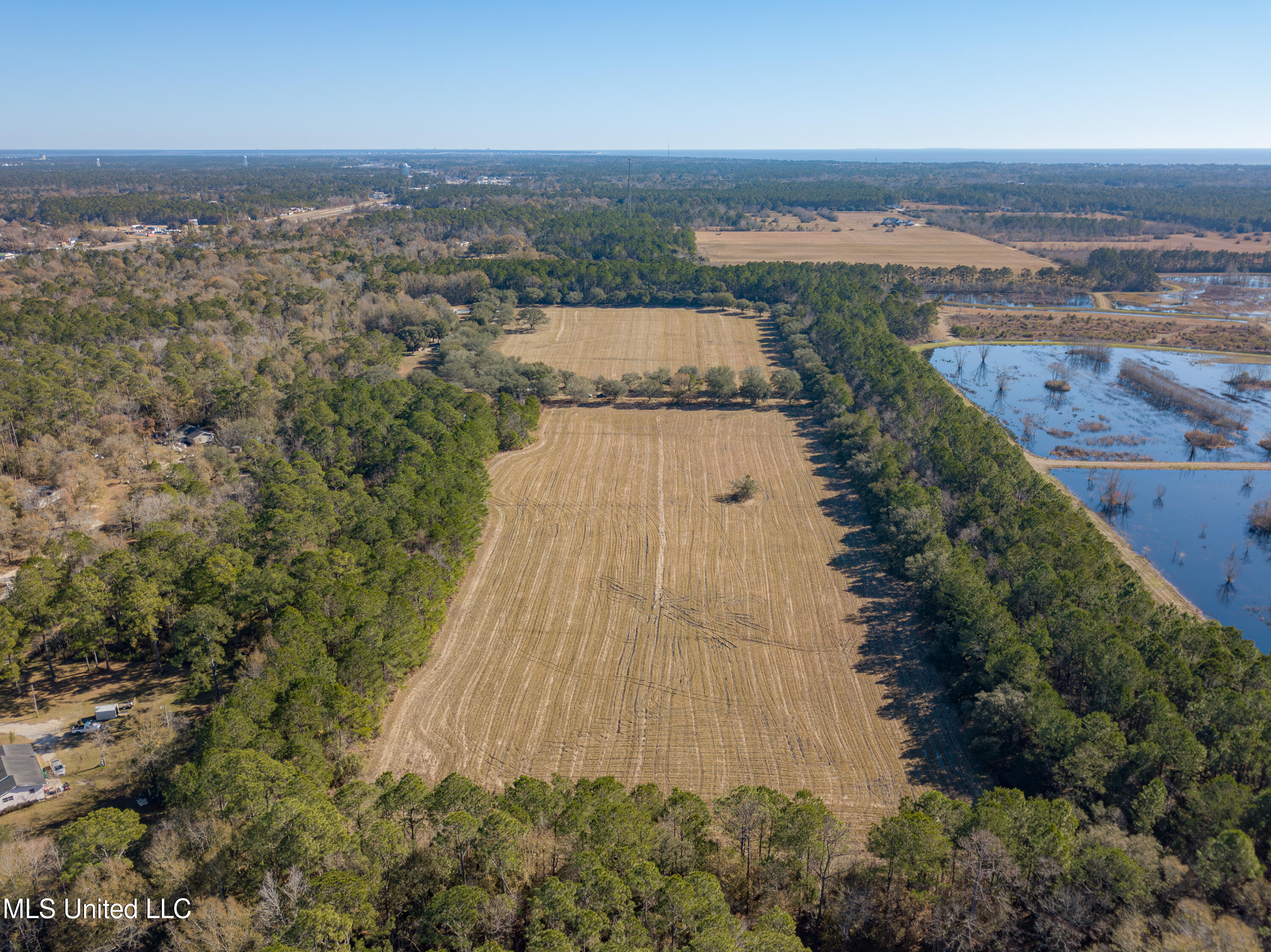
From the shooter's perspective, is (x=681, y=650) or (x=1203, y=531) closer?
(x=681, y=650)

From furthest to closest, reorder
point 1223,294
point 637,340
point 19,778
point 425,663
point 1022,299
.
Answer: point 1223,294, point 1022,299, point 637,340, point 425,663, point 19,778

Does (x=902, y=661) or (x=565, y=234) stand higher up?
(x=565, y=234)

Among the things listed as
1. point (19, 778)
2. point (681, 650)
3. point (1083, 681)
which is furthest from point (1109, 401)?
point (19, 778)

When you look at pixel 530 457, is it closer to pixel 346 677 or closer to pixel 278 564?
pixel 278 564

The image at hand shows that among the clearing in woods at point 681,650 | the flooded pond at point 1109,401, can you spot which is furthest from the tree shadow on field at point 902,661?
the flooded pond at point 1109,401

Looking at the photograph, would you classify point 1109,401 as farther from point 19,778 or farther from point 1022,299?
point 19,778

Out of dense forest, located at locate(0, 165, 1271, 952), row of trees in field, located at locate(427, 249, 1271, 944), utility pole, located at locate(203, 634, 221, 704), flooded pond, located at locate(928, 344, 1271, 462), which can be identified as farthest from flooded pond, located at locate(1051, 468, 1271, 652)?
utility pole, located at locate(203, 634, 221, 704)
